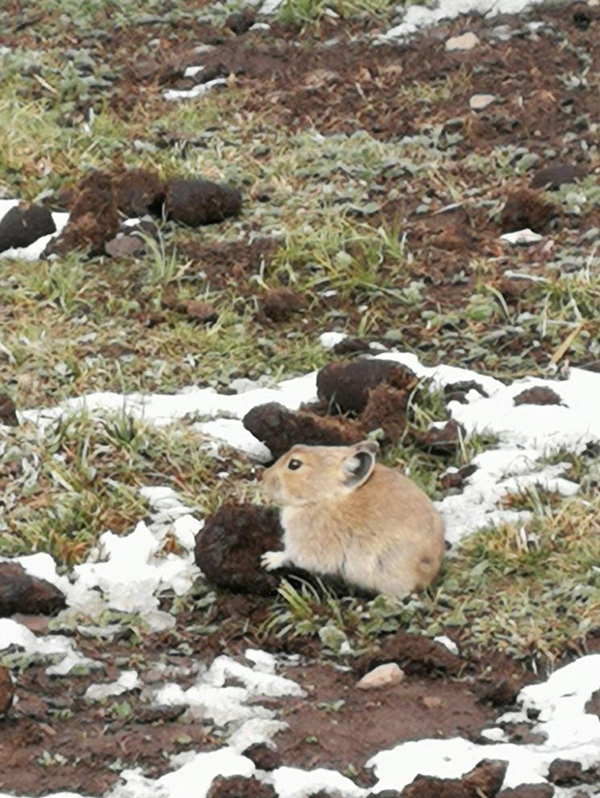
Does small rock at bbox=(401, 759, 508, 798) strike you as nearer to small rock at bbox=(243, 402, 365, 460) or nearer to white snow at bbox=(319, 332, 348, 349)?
small rock at bbox=(243, 402, 365, 460)

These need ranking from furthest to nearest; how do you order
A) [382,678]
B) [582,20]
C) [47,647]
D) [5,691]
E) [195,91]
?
[582,20], [195,91], [47,647], [382,678], [5,691]

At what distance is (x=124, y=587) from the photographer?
6.48 meters

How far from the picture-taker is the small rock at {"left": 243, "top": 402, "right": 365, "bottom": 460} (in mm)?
7180

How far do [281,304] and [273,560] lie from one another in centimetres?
211

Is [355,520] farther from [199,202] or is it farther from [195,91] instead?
[195,91]

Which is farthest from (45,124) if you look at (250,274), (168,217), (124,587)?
(124,587)

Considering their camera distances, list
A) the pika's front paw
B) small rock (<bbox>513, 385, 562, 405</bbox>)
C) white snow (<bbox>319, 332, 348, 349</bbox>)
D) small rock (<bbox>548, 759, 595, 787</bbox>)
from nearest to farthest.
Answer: small rock (<bbox>548, 759, 595, 787</bbox>), the pika's front paw, small rock (<bbox>513, 385, 562, 405</bbox>), white snow (<bbox>319, 332, 348, 349</bbox>)

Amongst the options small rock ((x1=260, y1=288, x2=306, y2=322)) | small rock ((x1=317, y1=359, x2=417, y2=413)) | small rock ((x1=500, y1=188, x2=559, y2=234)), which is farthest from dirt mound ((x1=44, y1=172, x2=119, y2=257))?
small rock ((x1=500, y1=188, x2=559, y2=234))

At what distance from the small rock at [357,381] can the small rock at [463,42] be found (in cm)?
350

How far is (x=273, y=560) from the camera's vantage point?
255 inches

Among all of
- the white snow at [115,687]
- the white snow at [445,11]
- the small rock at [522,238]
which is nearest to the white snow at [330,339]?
the small rock at [522,238]

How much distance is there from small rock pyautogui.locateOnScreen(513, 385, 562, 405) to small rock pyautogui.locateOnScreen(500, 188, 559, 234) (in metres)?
1.53

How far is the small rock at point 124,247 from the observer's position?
886cm

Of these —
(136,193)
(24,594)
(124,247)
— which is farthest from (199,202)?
(24,594)
